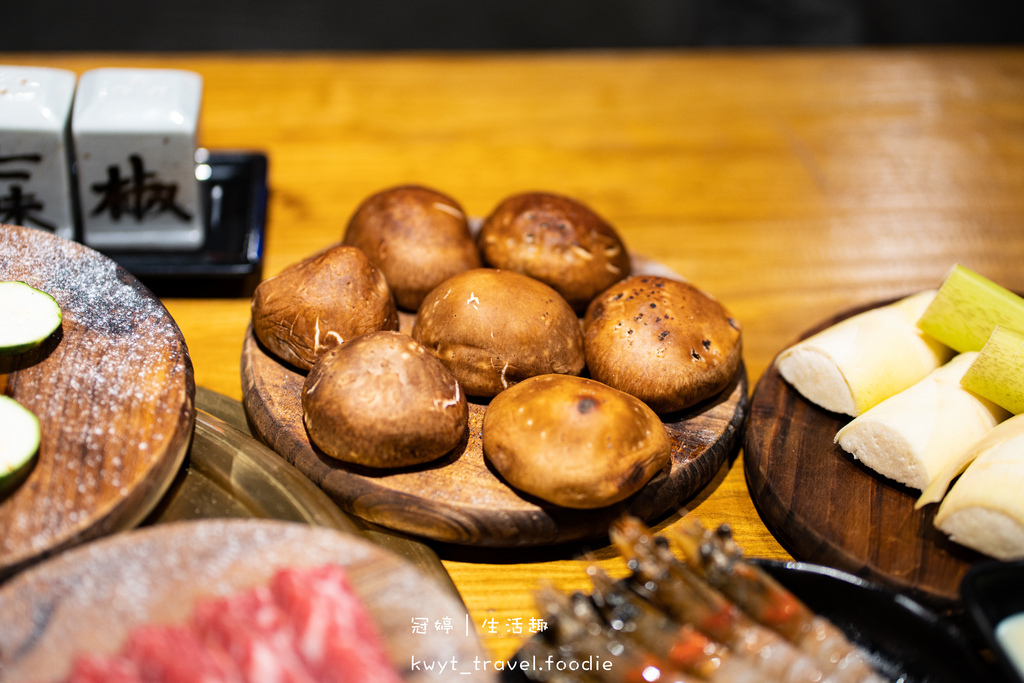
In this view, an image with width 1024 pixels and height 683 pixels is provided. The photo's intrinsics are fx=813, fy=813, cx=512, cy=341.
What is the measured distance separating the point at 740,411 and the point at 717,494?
0.16 m

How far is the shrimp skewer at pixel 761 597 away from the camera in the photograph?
101cm

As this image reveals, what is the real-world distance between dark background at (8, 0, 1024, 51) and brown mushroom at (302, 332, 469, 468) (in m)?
3.75

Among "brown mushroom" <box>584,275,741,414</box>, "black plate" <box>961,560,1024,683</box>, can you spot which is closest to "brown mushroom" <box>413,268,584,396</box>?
"brown mushroom" <box>584,275,741,414</box>

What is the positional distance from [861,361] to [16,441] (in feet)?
4.48

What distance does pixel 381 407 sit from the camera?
4.16 feet

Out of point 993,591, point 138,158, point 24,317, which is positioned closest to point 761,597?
point 993,591

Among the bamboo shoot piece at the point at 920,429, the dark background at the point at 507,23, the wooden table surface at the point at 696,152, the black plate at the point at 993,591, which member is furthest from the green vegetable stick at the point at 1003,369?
the dark background at the point at 507,23

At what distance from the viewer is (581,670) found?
0.99 m

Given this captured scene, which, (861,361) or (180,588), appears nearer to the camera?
(180,588)

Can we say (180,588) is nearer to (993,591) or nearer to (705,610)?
(705,610)

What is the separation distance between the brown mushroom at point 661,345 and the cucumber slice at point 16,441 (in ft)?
2.94

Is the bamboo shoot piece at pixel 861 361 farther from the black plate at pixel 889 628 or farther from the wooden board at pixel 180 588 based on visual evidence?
the wooden board at pixel 180 588

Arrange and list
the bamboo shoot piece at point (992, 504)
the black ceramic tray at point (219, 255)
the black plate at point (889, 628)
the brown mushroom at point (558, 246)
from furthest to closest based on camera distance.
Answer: the black ceramic tray at point (219, 255) < the brown mushroom at point (558, 246) < the bamboo shoot piece at point (992, 504) < the black plate at point (889, 628)

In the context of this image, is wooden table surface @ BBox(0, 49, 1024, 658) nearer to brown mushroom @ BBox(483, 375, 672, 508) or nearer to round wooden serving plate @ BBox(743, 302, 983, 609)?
round wooden serving plate @ BBox(743, 302, 983, 609)
